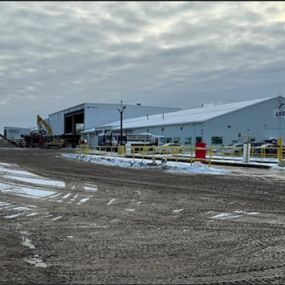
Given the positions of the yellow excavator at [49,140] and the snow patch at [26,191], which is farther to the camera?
the yellow excavator at [49,140]

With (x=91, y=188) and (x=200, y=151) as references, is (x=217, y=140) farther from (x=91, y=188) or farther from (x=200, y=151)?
(x=91, y=188)

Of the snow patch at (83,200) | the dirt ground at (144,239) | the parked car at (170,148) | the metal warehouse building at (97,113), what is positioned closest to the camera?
the dirt ground at (144,239)

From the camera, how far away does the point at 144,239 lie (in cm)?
866

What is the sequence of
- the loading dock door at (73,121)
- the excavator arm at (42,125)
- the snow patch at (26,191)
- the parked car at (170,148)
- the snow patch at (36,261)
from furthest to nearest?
the loading dock door at (73,121) → the excavator arm at (42,125) → the parked car at (170,148) → the snow patch at (26,191) → the snow patch at (36,261)

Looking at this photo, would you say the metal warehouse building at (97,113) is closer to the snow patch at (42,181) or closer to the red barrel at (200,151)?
the red barrel at (200,151)

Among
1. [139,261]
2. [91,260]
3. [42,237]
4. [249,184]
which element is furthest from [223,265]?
[249,184]

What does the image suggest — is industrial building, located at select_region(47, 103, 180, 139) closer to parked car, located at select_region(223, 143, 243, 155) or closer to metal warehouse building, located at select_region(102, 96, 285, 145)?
metal warehouse building, located at select_region(102, 96, 285, 145)

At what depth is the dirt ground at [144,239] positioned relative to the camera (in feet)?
21.0

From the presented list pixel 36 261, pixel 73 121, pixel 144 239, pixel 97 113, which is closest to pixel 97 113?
pixel 97 113

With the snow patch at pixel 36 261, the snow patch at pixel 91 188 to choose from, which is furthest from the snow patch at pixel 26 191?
the snow patch at pixel 36 261

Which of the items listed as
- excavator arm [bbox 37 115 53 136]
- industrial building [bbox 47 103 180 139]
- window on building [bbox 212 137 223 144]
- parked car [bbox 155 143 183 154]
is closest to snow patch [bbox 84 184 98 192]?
parked car [bbox 155 143 183 154]

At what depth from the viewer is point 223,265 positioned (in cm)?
688

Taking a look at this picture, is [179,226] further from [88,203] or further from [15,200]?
[15,200]

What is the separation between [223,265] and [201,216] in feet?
14.1
